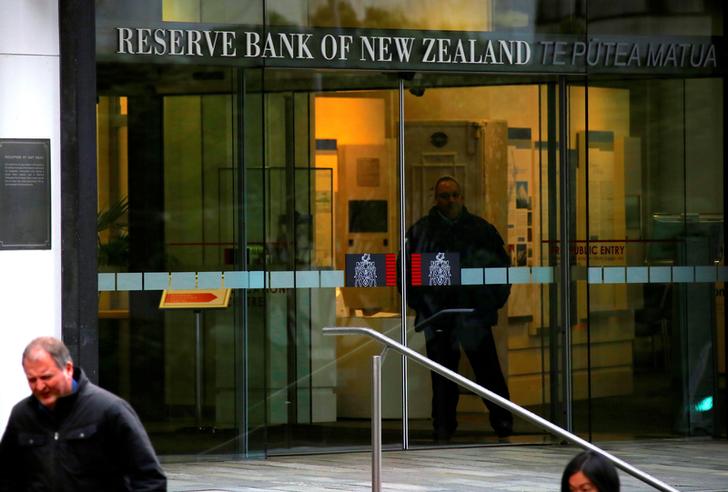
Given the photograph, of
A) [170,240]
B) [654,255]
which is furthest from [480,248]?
[170,240]

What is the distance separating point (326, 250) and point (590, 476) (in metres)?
6.58

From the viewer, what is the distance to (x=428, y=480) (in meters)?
9.95

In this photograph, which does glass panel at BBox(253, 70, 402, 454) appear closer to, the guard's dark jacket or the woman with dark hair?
the guard's dark jacket

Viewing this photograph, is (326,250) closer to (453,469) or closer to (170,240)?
(170,240)

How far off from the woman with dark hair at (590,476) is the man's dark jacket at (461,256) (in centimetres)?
658

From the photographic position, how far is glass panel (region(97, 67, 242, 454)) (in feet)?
35.5

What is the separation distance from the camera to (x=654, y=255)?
11.9 m

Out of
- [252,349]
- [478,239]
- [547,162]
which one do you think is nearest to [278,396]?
Answer: [252,349]

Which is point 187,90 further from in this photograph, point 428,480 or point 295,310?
point 428,480

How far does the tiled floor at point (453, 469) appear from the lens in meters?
9.77

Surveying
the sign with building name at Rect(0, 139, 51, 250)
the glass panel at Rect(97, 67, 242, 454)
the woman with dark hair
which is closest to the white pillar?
the sign with building name at Rect(0, 139, 51, 250)

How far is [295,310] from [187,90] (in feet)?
5.99

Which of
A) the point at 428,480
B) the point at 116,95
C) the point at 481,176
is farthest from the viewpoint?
the point at 481,176

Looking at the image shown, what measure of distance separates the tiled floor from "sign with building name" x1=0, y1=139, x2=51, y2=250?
6.32 ft
